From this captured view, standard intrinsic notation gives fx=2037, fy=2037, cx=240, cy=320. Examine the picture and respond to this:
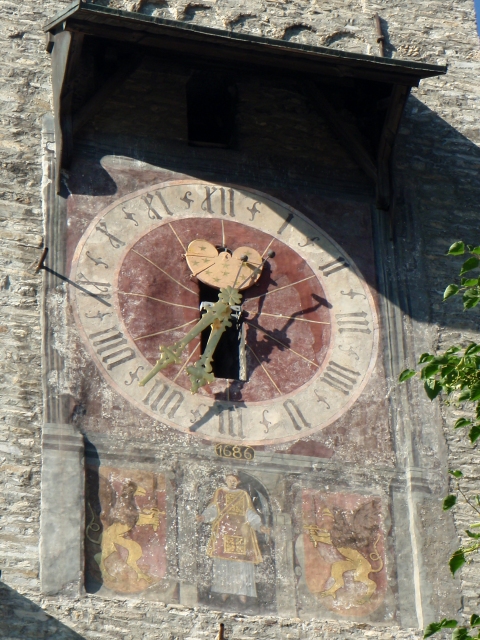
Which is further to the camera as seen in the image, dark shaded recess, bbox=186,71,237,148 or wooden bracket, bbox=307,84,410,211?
dark shaded recess, bbox=186,71,237,148

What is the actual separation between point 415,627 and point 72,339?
2719 millimetres

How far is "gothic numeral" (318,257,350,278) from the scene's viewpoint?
1327cm

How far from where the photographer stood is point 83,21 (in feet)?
42.0

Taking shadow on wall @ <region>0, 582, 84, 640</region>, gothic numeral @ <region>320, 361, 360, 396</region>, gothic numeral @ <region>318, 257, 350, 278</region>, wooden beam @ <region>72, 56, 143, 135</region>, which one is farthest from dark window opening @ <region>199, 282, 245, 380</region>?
shadow on wall @ <region>0, 582, 84, 640</region>

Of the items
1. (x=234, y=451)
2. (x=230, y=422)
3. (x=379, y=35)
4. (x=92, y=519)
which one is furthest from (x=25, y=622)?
(x=379, y=35)

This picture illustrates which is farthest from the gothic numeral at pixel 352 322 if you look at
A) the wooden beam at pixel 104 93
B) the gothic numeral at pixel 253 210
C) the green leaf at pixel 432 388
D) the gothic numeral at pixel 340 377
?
the green leaf at pixel 432 388

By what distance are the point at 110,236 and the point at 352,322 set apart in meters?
1.65

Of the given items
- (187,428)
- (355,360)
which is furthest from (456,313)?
(187,428)

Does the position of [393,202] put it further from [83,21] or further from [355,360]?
[83,21]

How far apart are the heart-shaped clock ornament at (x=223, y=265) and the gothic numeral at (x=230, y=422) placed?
0.93 metres

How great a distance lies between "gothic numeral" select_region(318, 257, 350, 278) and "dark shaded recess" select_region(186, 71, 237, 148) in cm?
119

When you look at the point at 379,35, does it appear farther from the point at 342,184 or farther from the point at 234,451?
the point at 234,451

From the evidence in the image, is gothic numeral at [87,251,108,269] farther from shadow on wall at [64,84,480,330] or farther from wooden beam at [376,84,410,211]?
wooden beam at [376,84,410,211]

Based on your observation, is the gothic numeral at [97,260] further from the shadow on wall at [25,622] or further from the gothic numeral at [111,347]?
the shadow on wall at [25,622]
